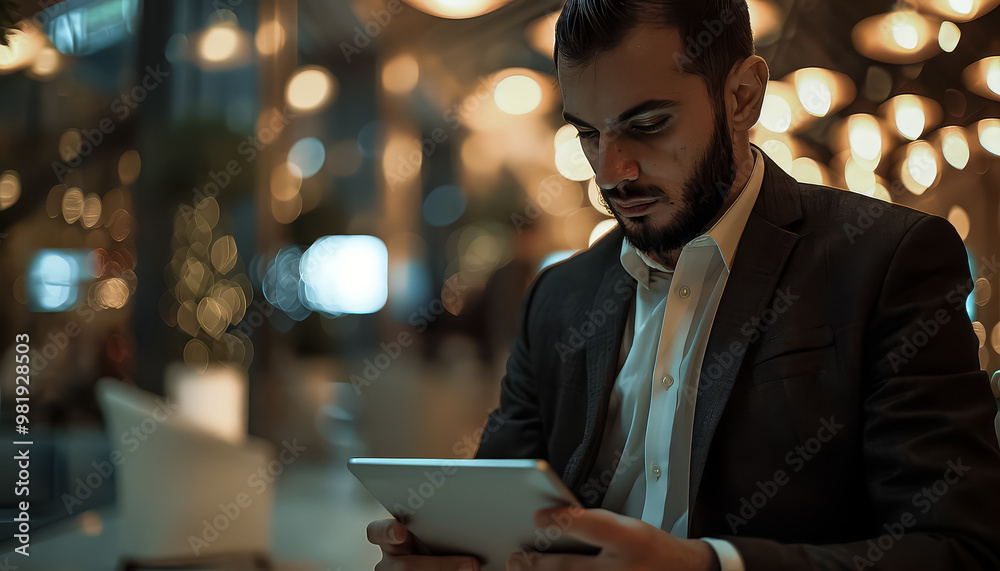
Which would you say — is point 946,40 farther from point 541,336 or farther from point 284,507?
point 284,507

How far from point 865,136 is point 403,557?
4.95 metres

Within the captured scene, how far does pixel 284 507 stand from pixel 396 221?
2.33 metres

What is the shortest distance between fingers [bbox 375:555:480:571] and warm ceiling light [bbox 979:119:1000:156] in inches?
192

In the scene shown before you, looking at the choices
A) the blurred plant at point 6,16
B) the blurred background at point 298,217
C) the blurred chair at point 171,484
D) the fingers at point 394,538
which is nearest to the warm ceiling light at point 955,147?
the blurred background at point 298,217

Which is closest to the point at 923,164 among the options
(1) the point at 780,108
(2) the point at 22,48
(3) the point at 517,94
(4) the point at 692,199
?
(1) the point at 780,108

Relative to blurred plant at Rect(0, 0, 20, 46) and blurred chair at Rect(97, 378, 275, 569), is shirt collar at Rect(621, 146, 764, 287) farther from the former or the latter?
blurred chair at Rect(97, 378, 275, 569)

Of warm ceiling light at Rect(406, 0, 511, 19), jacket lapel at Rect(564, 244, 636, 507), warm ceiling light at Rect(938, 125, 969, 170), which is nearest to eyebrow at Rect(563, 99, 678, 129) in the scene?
jacket lapel at Rect(564, 244, 636, 507)

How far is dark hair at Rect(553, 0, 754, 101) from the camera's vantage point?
124cm

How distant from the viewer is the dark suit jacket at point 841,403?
101 centimetres

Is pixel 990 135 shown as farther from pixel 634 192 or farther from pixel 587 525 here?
pixel 587 525

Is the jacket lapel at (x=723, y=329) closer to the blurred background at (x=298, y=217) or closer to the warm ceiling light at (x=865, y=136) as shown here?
the blurred background at (x=298, y=217)

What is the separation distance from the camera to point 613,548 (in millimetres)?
890

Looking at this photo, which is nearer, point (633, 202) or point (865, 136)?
point (633, 202)

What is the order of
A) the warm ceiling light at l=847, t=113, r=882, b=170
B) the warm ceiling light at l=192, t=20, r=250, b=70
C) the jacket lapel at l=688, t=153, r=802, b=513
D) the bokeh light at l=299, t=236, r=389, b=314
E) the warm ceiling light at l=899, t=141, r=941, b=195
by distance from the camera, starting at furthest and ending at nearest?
the bokeh light at l=299, t=236, r=389, b=314 → the warm ceiling light at l=847, t=113, r=882, b=170 → the warm ceiling light at l=899, t=141, r=941, b=195 → the warm ceiling light at l=192, t=20, r=250, b=70 → the jacket lapel at l=688, t=153, r=802, b=513
